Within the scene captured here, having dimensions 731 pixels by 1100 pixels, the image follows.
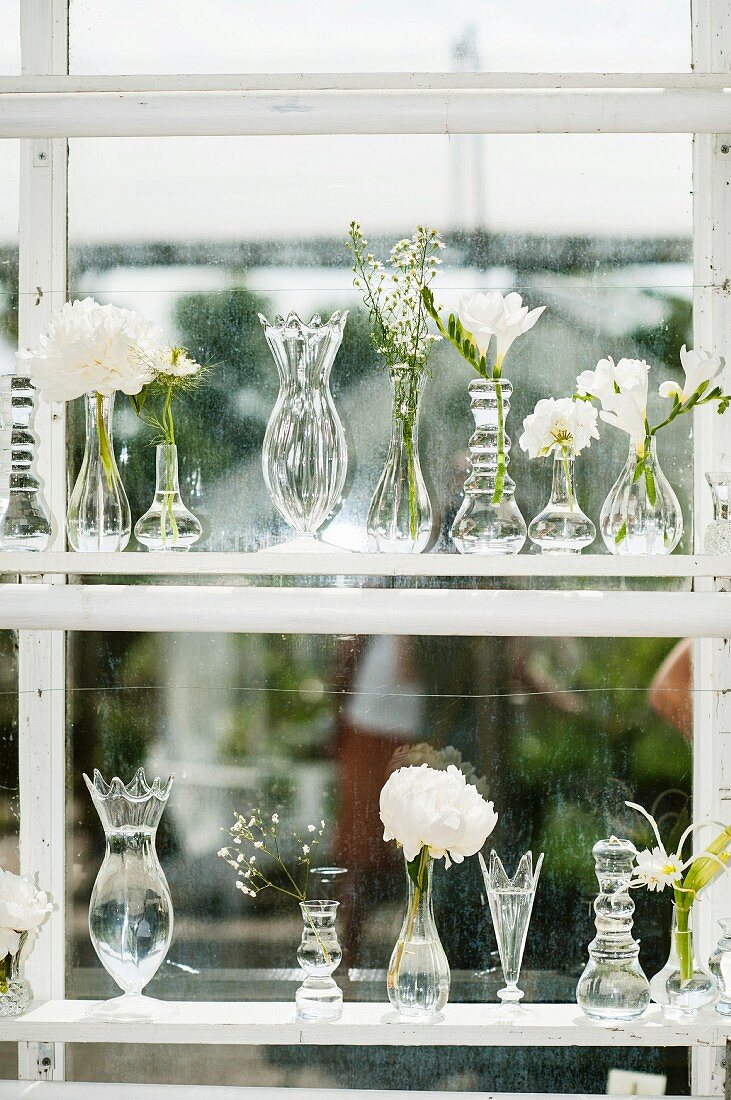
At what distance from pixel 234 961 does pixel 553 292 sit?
115cm

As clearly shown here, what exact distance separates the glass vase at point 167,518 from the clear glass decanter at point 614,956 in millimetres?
719

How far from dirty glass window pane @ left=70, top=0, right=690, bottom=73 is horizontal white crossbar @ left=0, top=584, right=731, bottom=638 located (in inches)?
33.0

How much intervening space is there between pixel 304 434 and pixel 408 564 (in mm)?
240

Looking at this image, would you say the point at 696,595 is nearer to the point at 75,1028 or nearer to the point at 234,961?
the point at 234,961

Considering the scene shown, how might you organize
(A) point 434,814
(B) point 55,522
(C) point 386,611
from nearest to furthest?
(A) point 434,814
(C) point 386,611
(B) point 55,522

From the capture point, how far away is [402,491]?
1493 millimetres

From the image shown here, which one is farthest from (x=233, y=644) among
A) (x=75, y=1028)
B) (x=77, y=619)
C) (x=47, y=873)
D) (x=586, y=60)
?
(x=586, y=60)

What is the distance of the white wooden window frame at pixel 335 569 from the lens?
4.64 ft

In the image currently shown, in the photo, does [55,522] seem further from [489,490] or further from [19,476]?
[489,490]

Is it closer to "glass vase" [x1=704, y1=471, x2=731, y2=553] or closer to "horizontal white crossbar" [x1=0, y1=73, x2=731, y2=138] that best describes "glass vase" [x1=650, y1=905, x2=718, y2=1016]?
"glass vase" [x1=704, y1=471, x2=731, y2=553]

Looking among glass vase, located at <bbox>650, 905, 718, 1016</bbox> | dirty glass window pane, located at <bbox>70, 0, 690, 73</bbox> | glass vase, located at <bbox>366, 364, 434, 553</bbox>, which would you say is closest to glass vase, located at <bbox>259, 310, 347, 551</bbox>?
glass vase, located at <bbox>366, 364, 434, 553</bbox>

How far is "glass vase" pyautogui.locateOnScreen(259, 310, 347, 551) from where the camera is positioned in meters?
1.48

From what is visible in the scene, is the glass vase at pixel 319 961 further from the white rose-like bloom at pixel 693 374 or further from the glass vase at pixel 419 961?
the white rose-like bloom at pixel 693 374

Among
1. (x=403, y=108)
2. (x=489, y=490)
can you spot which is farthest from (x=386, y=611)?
(x=403, y=108)
